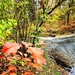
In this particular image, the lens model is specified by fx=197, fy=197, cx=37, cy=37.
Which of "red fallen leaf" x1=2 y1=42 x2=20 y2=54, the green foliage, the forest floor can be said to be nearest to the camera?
"red fallen leaf" x1=2 y1=42 x2=20 y2=54

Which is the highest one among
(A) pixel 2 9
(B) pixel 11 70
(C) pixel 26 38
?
(A) pixel 2 9

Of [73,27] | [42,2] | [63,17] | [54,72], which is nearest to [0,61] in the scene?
[42,2]

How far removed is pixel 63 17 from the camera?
75.9 feet

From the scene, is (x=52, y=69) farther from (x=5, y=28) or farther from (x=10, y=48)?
(x=10, y=48)

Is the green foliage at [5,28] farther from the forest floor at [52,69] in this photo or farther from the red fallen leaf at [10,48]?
the forest floor at [52,69]

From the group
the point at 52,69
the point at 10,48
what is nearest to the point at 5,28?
the point at 10,48

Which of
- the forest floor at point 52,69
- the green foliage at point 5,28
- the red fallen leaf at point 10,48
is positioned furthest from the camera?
the forest floor at point 52,69

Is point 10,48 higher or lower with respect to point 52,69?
higher

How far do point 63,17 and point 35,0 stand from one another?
18801mm

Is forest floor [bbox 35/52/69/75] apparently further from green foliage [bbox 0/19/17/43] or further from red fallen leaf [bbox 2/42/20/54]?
red fallen leaf [bbox 2/42/20/54]

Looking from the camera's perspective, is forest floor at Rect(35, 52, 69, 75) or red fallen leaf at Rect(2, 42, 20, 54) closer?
red fallen leaf at Rect(2, 42, 20, 54)

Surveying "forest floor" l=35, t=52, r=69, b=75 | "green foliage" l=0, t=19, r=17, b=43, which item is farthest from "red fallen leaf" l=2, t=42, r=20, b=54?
"forest floor" l=35, t=52, r=69, b=75

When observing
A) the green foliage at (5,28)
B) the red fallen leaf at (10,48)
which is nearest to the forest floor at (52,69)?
the green foliage at (5,28)

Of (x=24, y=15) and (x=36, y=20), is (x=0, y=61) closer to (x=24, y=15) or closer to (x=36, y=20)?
(x=24, y=15)
